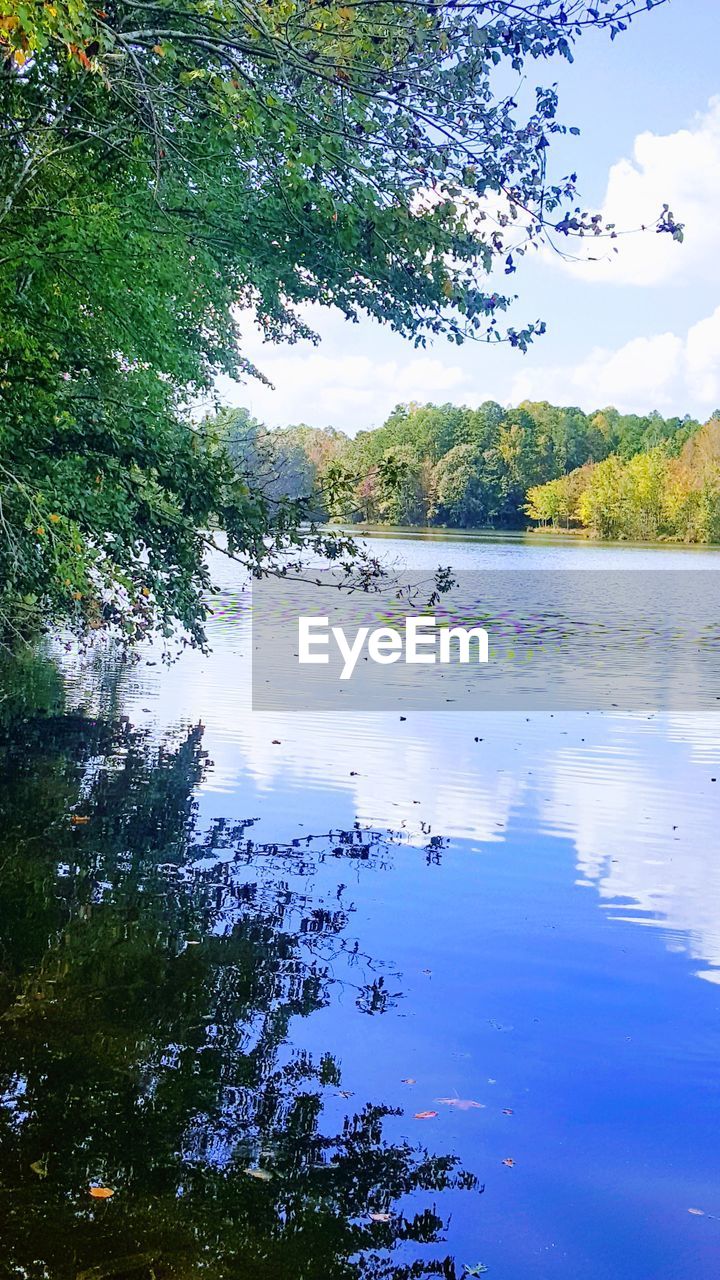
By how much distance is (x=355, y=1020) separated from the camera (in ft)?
23.6

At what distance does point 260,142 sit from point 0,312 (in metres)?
3.84

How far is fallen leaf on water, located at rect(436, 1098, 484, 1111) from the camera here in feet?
20.5

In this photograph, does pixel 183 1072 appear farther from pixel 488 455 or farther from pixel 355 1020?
pixel 488 455

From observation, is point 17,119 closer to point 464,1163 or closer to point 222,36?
point 222,36

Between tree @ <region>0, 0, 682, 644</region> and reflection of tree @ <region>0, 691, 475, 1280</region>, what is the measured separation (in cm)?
332

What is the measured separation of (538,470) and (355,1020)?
446ft

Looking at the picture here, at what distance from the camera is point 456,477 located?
128125 mm

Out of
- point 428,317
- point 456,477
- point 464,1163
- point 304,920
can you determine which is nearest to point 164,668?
point 428,317

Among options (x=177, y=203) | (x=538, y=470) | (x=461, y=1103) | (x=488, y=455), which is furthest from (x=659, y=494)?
(x=461, y=1103)

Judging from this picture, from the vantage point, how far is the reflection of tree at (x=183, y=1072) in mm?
4934

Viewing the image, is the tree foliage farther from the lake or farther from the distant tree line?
the lake

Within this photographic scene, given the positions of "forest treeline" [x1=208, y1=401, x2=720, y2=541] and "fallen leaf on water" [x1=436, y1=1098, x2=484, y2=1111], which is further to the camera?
"forest treeline" [x1=208, y1=401, x2=720, y2=541]

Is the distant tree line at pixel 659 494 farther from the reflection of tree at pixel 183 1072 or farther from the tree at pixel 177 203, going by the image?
the reflection of tree at pixel 183 1072

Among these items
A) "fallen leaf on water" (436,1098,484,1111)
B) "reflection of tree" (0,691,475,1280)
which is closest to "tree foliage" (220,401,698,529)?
"reflection of tree" (0,691,475,1280)
